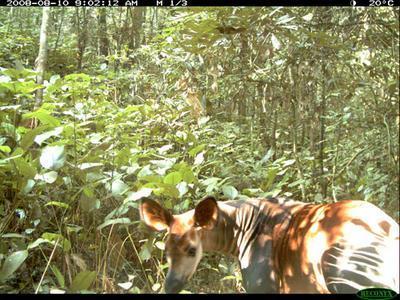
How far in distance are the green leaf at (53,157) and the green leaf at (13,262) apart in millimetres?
513

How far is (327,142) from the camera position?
11.3ft

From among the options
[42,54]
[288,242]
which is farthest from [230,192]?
[42,54]

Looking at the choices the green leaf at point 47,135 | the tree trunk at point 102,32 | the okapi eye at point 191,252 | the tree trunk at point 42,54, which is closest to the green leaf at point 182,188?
the okapi eye at point 191,252

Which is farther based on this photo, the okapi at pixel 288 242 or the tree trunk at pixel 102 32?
the tree trunk at pixel 102 32

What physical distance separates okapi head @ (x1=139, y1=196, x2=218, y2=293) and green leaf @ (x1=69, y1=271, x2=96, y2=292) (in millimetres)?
375

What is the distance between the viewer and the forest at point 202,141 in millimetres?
2791

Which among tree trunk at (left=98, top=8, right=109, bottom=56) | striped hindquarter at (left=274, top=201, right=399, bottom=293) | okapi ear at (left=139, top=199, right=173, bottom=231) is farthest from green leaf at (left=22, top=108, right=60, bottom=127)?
tree trunk at (left=98, top=8, right=109, bottom=56)

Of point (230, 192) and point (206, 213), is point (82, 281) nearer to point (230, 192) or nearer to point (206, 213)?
point (206, 213)

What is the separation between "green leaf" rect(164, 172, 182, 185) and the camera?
269cm

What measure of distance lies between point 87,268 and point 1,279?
0.45 meters

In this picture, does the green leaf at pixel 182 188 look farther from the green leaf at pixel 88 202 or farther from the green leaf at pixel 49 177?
the green leaf at pixel 49 177

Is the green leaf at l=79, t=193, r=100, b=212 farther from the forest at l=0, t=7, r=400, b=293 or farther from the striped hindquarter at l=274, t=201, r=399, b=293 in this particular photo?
the striped hindquarter at l=274, t=201, r=399, b=293

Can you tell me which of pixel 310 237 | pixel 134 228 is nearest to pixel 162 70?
pixel 134 228

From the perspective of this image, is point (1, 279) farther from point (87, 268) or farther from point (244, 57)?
point (244, 57)
